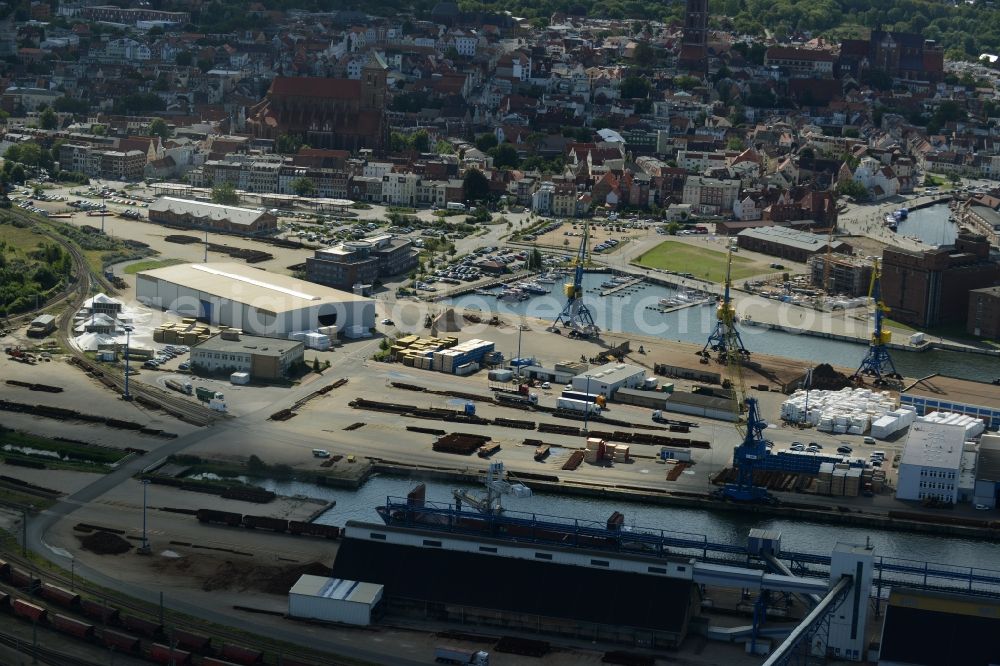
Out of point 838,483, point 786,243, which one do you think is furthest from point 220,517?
point 786,243

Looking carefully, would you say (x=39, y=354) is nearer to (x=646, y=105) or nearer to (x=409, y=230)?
(x=409, y=230)

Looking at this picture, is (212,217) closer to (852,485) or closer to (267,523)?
(267,523)

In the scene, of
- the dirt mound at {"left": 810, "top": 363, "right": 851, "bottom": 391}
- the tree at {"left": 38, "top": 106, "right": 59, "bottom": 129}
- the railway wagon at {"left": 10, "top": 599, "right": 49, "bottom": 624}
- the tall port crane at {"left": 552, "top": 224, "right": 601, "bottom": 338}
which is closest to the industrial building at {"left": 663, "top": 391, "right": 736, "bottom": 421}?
the dirt mound at {"left": 810, "top": 363, "right": 851, "bottom": 391}

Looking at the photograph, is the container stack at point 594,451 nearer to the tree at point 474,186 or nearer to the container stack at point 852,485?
the container stack at point 852,485

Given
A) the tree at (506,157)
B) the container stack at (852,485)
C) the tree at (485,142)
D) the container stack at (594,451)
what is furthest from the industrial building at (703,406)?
the tree at (485,142)

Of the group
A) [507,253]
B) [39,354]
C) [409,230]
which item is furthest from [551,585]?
[409,230]
